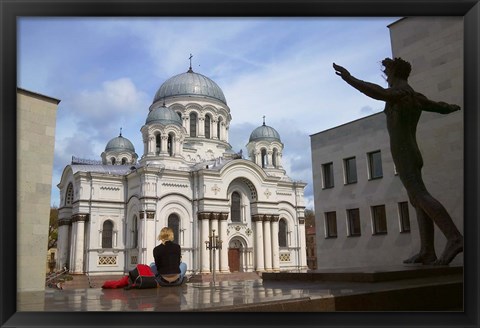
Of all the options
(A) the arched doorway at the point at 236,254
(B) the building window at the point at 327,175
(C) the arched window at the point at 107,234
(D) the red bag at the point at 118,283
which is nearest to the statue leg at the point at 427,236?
(D) the red bag at the point at 118,283

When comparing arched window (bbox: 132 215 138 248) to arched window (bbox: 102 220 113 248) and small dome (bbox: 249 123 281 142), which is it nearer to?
arched window (bbox: 102 220 113 248)

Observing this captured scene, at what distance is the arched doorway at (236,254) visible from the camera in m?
32.6

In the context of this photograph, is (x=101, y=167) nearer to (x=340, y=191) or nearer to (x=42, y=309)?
(x=340, y=191)

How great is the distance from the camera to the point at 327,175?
723 inches

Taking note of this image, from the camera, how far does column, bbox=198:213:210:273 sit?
30203mm

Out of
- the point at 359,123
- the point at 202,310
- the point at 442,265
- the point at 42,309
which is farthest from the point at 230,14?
the point at 359,123

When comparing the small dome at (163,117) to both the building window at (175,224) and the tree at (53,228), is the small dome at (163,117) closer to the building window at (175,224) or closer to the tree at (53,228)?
the building window at (175,224)

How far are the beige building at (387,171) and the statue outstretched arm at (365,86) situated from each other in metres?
2.23

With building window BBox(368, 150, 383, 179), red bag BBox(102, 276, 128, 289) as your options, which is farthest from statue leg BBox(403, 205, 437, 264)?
building window BBox(368, 150, 383, 179)

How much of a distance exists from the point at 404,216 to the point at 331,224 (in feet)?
11.7

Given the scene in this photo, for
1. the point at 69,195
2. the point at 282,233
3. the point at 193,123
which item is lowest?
the point at 282,233

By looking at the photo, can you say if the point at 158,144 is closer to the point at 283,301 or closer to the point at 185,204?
the point at 185,204

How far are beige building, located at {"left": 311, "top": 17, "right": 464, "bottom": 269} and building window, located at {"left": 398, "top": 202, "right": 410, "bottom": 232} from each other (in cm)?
3

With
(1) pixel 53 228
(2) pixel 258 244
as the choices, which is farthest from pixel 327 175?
(1) pixel 53 228
